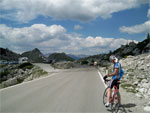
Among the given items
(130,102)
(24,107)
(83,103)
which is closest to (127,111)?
(130,102)

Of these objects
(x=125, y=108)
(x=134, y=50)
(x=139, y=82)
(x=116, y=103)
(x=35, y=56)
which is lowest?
(x=125, y=108)

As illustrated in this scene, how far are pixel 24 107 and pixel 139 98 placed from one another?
5754 mm

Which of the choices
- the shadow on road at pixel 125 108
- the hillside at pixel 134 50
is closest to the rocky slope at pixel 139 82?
the shadow on road at pixel 125 108

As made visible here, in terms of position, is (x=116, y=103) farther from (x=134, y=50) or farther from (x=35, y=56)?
(x=134, y=50)

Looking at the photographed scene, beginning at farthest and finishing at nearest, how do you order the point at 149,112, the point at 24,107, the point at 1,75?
the point at 1,75 < the point at 24,107 < the point at 149,112

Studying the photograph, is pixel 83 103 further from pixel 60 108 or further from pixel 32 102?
pixel 32 102

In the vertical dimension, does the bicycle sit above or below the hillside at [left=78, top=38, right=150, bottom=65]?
below

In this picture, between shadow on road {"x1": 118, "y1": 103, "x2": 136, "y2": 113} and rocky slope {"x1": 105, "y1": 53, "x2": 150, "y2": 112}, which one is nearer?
shadow on road {"x1": 118, "y1": 103, "x2": 136, "y2": 113}

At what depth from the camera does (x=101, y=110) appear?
645 centimetres

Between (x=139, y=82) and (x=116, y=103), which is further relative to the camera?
(x=139, y=82)

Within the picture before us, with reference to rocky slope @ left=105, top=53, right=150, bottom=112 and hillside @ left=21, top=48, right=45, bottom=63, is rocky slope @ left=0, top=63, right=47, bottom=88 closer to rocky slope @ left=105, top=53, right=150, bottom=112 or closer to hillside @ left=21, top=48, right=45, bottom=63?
rocky slope @ left=105, top=53, right=150, bottom=112

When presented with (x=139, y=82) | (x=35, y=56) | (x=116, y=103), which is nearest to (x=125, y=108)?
(x=116, y=103)

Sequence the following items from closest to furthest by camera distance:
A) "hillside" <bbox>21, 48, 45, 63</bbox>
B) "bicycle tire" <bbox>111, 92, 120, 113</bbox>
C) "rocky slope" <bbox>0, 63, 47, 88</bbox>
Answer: "bicycle tire" <bbox>111, 92, 120, 113</bbox>, "rocky slope" <bbox>0, 63, 47, 88</bbox>, "hillside" <bbox>21, 48, 45, 63</bbox>

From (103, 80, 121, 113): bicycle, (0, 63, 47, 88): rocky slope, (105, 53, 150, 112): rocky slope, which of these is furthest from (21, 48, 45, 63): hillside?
(103, 80, 121, 113): bicycle
